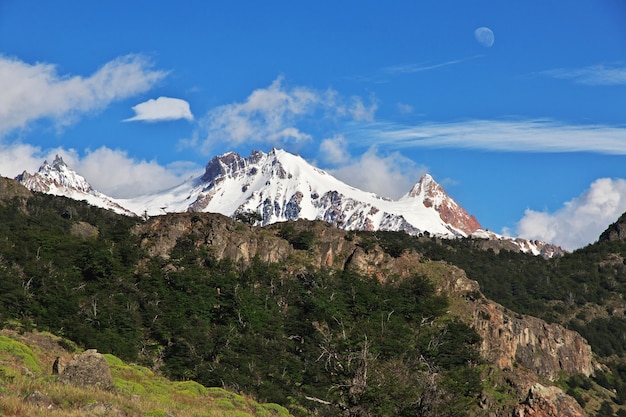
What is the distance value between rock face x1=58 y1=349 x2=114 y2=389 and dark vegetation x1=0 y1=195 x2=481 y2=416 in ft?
151

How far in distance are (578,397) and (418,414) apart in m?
96.8

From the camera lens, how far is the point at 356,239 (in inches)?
6097

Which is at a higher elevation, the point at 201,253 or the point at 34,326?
the point at 201,253

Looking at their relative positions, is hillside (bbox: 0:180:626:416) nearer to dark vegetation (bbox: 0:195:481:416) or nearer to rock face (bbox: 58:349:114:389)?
dark vegetation (bbox: 0:195:481:416)

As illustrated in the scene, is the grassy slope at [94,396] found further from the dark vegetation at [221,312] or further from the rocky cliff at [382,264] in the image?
the rocky cliff at [382,264]

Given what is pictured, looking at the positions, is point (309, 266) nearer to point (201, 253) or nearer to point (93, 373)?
point (201, 253)

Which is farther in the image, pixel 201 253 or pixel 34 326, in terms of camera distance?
pixel 201 253

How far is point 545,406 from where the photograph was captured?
107812mm

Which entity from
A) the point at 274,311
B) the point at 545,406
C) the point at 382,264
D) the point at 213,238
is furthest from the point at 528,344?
the point at 213,238

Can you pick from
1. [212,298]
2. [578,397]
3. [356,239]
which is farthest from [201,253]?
[578,397]

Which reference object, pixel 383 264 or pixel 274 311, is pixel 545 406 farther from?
pixel 383 264

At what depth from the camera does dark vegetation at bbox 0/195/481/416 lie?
105 meters

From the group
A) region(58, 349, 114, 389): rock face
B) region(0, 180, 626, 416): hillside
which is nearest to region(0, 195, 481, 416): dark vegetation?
region(0, 180, 626, 416): hillside

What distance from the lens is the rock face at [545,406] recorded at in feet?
346
